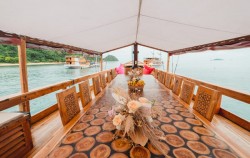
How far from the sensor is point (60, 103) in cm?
123

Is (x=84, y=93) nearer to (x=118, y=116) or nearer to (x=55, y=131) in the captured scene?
(x=55, y=131)

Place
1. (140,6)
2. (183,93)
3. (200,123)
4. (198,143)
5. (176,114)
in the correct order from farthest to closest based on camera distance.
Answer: (140,6) → (183,93) → (176,114) → (200,123) → (198,143)

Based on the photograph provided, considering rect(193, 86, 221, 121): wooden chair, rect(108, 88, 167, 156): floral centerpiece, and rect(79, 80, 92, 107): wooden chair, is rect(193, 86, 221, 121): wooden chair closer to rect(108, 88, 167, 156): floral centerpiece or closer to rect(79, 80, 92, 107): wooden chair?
rect(108, 88, 167, 156): floral centerpiece

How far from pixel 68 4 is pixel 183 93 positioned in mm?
2129

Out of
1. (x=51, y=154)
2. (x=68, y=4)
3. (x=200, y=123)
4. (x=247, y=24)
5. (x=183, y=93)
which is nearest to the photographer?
(x=51, y=154)

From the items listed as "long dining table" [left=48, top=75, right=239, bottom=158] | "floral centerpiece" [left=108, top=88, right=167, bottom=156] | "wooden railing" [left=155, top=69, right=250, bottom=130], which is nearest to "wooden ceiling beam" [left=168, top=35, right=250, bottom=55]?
"wooden railing" [left=155, top=69, right=250, bottom=130]

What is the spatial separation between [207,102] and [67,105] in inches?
64.0

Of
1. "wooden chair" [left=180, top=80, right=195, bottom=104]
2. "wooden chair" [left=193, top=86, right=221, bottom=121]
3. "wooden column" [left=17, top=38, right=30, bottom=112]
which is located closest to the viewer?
"wooden chair" [left=193, top=86, right=221, bottom=121]

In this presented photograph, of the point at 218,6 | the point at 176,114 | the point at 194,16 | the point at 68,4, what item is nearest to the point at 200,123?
the point at 176,114

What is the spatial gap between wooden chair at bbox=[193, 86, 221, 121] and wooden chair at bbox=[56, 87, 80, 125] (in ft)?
4.96

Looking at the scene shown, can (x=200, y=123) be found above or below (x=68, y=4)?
below

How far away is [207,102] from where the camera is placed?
56.7 inches

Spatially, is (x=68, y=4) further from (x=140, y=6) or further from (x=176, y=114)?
(x=176, y=114)

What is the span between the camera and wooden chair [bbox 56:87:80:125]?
3.99ft
